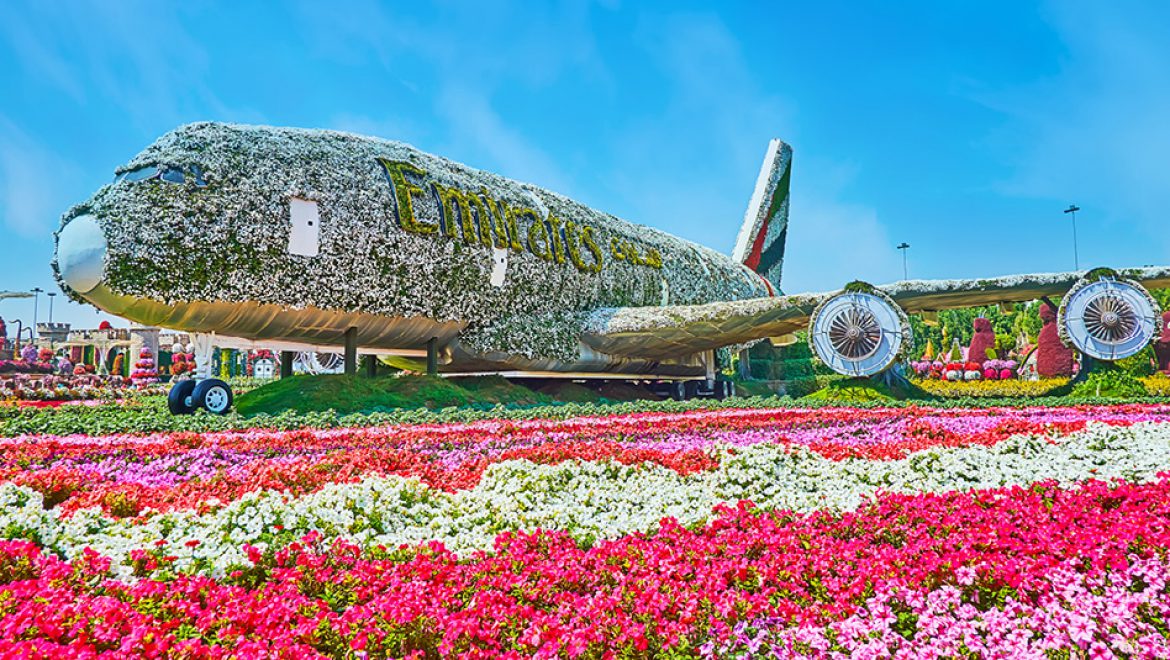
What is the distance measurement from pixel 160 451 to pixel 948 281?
42.6ft

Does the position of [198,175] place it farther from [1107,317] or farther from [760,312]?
[1107,317]

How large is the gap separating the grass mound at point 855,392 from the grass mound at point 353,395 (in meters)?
5.70

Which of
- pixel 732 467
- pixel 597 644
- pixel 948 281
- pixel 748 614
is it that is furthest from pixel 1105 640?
pixel 948 281

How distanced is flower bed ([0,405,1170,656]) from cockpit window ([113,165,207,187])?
485 cm

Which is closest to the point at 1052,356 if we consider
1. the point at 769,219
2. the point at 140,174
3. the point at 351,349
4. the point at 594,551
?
the point at 769,219

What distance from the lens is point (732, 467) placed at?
18.0 feet

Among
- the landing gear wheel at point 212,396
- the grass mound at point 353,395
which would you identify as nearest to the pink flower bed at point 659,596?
the landing gear wheel at point 212,396

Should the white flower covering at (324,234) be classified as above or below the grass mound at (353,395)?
above

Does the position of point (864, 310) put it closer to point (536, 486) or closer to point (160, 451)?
point (536, 486)

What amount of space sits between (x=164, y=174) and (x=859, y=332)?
11103mm

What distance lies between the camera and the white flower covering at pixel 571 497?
3877 millimetres

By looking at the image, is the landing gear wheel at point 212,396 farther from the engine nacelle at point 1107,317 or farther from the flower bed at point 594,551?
the engine nacelle at point 1107,317

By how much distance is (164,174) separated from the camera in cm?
1048

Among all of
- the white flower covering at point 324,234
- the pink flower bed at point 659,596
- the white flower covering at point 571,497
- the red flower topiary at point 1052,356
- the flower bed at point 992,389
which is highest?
the white flower covering at point 324,234
